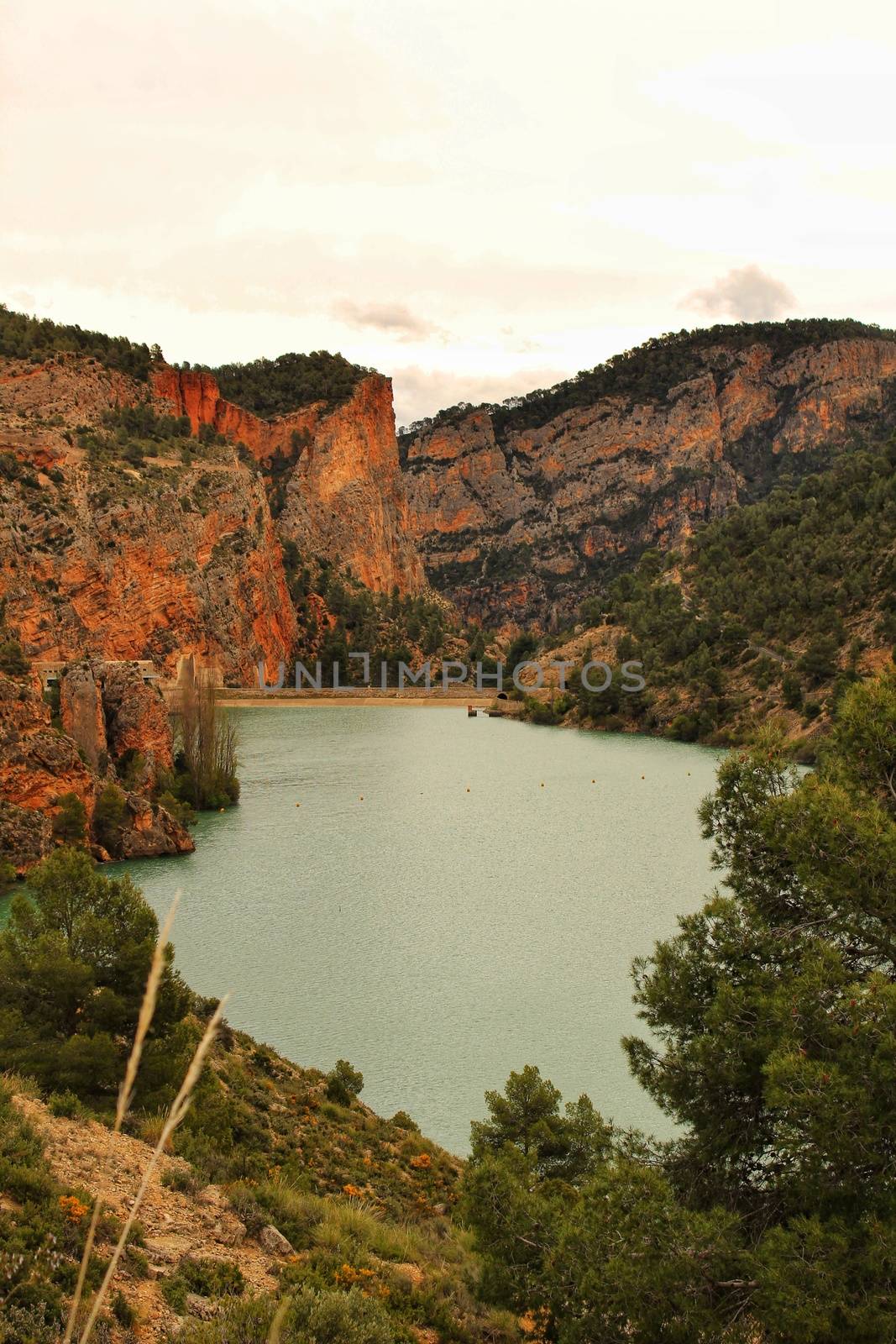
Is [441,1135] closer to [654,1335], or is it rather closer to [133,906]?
[133,906]

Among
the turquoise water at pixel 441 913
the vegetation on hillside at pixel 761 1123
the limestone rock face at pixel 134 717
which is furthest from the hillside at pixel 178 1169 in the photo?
the limestone rock face at pixel 134 717

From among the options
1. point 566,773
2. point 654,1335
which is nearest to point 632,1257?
point 654,1335

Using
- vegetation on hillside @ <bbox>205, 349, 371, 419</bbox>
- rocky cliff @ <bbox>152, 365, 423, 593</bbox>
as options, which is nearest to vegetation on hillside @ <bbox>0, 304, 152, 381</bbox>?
rocky cliff @ <bbox>152, 365, 423, 593</bbox>

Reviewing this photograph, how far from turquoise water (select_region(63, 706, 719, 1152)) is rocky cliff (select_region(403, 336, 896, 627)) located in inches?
5069

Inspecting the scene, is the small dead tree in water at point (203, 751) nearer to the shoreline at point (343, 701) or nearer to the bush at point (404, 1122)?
the bush at point (404, 1122)

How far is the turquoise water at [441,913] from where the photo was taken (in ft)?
63.0

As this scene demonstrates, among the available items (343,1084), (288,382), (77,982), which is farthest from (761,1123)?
(288,382)

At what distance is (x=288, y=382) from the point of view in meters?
140

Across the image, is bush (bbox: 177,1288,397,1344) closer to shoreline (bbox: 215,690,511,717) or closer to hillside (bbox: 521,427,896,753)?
hillside (bbox: 521,427,896,753)

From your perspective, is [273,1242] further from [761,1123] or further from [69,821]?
[69,821]

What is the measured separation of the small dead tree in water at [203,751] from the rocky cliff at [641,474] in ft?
438

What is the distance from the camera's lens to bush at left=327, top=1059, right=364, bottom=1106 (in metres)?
15.9

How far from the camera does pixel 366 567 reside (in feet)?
438

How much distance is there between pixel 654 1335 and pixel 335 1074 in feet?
30.5
